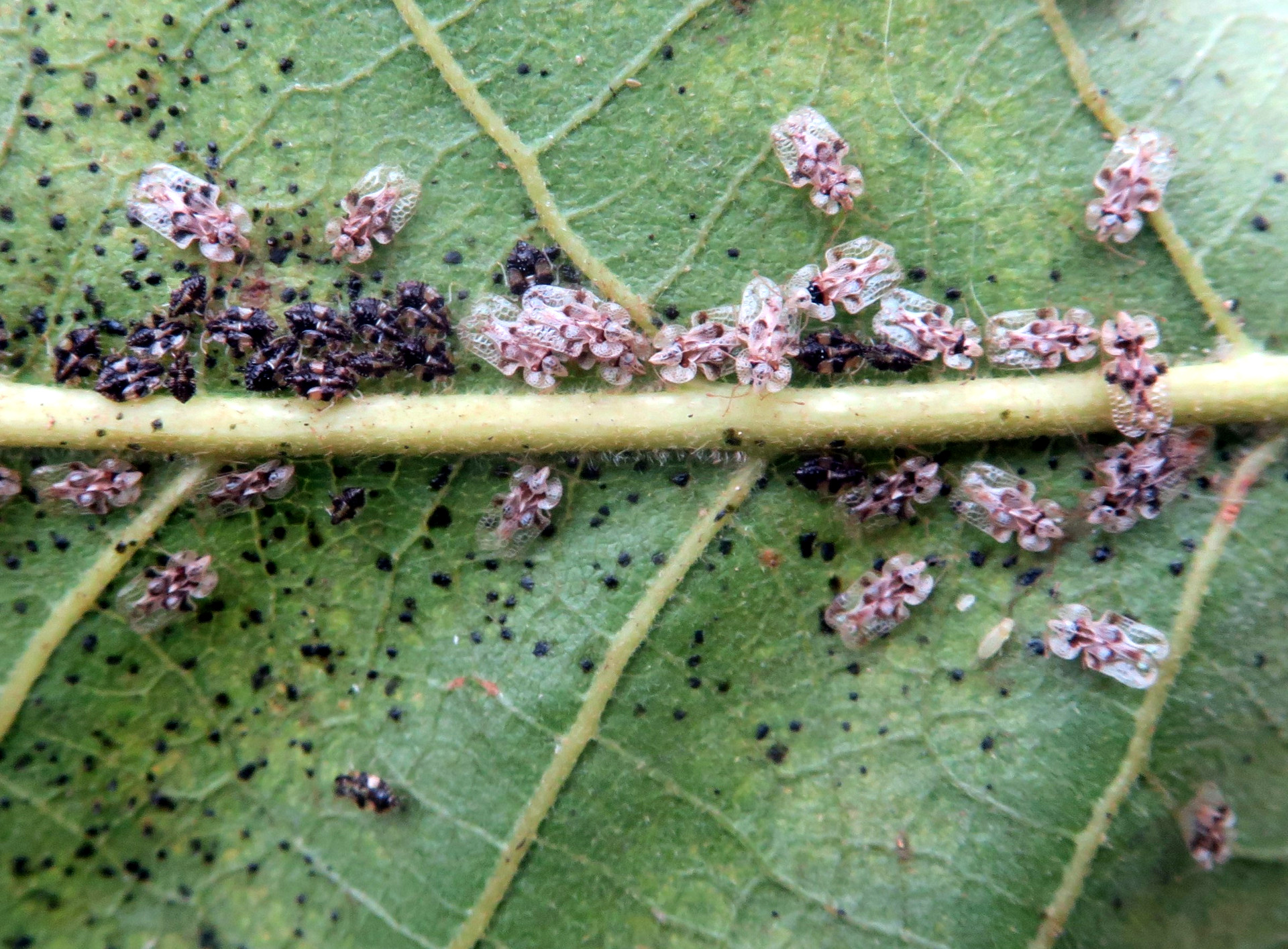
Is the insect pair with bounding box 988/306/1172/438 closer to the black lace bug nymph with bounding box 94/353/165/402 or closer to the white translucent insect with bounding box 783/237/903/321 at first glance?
the white translucent insect with bounding box 783/237/903/321

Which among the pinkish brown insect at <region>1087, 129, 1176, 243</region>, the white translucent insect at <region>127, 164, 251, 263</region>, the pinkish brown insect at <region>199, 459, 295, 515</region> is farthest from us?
the pinkish brown insect at <region>199, 459, 295, 515</region>

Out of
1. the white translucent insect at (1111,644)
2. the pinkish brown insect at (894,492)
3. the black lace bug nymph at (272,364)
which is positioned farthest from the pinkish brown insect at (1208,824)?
the black lace bug nymph at (272,364)

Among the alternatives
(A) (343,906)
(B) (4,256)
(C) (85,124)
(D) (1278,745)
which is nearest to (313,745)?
(A) (343,906)

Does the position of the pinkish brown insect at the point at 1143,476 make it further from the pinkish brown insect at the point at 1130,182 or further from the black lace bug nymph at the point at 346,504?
the black lace bug nymph at the point at 346,504

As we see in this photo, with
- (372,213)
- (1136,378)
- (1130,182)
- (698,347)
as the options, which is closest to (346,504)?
(372,213)

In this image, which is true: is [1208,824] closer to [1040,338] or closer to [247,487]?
[1040,338]

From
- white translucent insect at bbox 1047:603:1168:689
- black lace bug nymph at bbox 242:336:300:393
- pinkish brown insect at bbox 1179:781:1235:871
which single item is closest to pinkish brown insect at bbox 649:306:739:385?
black lace bug nymph at bbox 242:336:300:393
